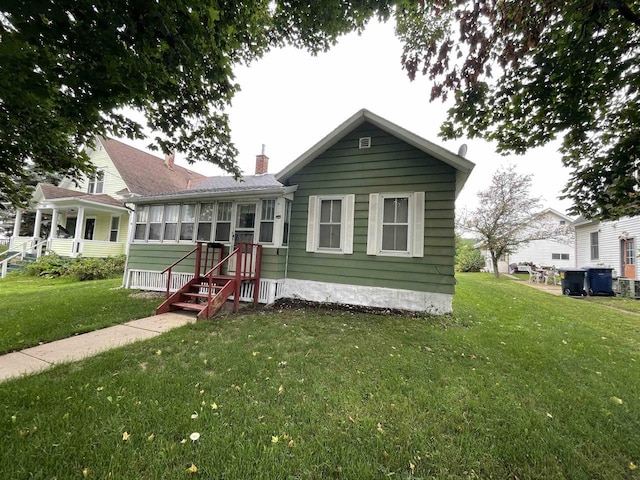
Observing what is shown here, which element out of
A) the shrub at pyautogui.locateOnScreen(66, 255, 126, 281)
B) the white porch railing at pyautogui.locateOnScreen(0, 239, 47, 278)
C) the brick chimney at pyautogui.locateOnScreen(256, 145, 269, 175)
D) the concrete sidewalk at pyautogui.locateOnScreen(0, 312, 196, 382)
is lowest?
the concrete sidewalk at pyautogui.locateOnScreen(0, 312, 196, 382)

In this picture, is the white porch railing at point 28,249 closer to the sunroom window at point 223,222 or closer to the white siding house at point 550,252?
the sunroom window at point 223,222

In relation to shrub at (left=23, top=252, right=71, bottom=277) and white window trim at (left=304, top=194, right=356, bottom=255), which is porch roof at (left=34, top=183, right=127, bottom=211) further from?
white window trim at (left=304, top=194, right=356, bottom=255)

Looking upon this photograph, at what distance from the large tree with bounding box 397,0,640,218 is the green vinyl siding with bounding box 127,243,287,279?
16.1ft

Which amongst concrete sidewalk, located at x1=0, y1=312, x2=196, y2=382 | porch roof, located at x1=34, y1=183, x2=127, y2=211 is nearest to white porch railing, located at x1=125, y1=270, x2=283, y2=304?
concrete sidewalk, located at x1=0, y1=312, x2=196, y2=382

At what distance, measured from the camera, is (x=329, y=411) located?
2502 millimetres

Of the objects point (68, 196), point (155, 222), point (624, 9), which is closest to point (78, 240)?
point (68, 196)

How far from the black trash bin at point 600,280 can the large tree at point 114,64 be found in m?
12.9

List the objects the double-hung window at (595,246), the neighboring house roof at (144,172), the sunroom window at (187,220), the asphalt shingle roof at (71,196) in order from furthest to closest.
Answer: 1. the neighboring house roof at (144,172)
2. the double-hung window at (595,246)
3. the asphalt shingle roof at (71,196)
4. the sunroom window at (187,220)

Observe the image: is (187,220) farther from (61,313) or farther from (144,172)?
(144,172)

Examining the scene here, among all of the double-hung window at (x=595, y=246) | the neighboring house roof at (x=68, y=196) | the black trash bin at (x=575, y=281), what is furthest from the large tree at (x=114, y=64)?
the double-hung window at (x=595, y=246)

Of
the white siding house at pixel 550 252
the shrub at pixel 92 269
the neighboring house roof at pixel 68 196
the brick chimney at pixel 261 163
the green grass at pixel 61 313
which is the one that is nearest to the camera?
the green grass at pixel 61 313

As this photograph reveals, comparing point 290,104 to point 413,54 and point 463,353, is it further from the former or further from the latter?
point 463,353

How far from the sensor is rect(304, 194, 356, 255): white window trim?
Result: 6918 mm

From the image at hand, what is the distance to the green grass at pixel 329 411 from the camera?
1.89 m
